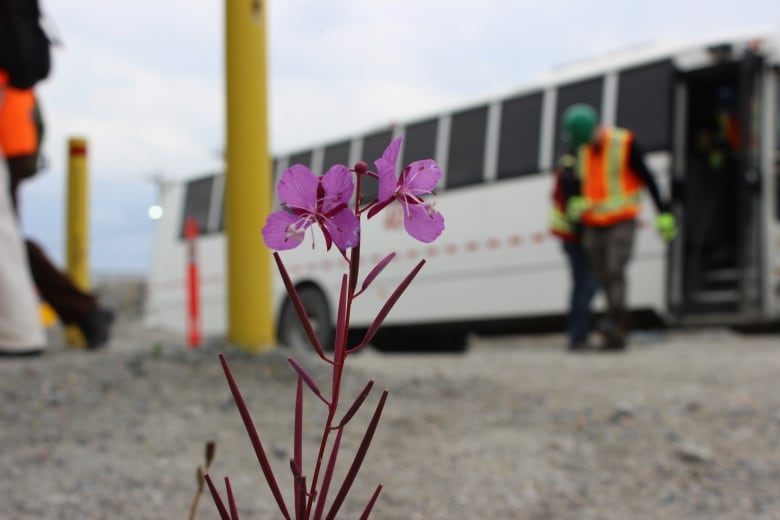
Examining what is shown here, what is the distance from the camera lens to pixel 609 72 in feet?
28.9

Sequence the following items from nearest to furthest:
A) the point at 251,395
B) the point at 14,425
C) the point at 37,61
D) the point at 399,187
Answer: the point at 399,187 < the point at 14,425 < the point at 251,395 < the point at 37,61

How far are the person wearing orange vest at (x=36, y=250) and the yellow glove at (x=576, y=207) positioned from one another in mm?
3750

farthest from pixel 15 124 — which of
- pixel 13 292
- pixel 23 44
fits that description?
pixel 13 292

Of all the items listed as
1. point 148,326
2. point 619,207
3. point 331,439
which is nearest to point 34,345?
point 331,439

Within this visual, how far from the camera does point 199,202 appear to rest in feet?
42.8

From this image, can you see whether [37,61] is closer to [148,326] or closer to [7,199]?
[7,199]

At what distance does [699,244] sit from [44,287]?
6.09 meters

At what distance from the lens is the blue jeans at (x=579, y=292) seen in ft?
23.7

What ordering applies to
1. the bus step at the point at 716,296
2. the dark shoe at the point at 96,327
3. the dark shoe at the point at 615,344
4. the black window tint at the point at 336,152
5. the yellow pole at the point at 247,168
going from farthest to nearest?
the black window tint at the point at 336,152 → the bus step at the point at 716,296 → the dark shoe at the point at 615,344 → the dark shoe at the point at 96,327 → the yellow pole at the point at 247,168

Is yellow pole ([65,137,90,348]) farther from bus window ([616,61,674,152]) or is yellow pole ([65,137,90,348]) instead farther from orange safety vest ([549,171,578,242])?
bus window ([616,61,674,152])

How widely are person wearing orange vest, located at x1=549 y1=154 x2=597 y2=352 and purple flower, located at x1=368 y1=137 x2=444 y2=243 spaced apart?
6.67m

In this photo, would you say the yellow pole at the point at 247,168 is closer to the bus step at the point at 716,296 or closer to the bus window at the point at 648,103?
the bus window at the point at 648,103

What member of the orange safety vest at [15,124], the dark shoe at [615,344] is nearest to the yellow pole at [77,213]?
the orange safety vest at [15,124]

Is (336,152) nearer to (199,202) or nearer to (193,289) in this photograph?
(199,202)
